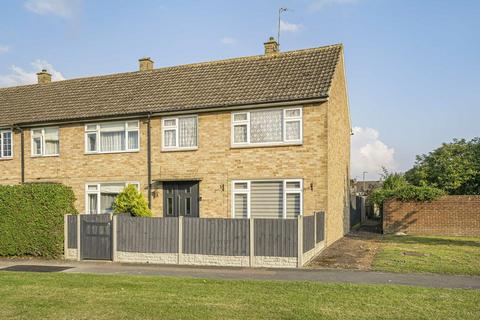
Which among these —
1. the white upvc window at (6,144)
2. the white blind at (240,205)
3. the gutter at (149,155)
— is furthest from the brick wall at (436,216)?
the white upvc window at (6,144)

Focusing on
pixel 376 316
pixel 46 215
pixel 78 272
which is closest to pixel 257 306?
pixel 376 316

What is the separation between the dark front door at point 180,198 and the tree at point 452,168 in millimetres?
15099

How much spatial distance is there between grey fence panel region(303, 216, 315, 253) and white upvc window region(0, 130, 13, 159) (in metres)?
15.4

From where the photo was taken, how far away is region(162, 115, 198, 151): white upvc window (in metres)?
20.0

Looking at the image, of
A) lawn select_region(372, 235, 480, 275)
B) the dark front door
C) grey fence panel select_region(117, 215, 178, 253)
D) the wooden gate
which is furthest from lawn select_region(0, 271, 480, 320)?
the dark front door

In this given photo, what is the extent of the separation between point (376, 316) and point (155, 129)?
553 inches

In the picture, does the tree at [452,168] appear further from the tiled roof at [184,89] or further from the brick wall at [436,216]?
the tiled roof at [184,89]

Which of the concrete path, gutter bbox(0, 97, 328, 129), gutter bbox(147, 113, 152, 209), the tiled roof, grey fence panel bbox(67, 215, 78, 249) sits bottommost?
the concrete path

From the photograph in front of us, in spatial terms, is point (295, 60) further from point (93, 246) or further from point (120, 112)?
point (93, 246)

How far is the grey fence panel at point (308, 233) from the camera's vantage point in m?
14.5

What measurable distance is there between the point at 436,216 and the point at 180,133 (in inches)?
520

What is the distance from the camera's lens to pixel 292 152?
59.7ft

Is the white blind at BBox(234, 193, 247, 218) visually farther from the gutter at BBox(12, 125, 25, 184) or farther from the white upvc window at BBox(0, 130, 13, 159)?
the white upvc window at BBox(0, 130, 13, 159)

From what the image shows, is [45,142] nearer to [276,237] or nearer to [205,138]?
[205,138]
